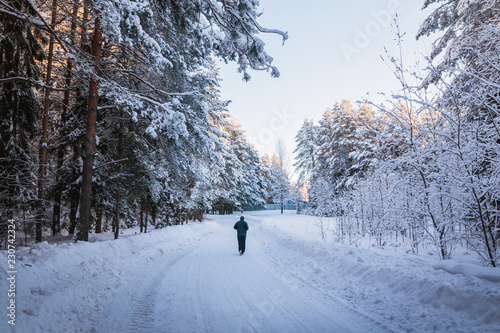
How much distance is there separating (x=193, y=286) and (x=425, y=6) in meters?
14.3

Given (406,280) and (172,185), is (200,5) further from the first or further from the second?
(172,185)

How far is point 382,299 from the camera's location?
4.40 m

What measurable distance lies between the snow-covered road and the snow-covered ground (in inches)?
0.7

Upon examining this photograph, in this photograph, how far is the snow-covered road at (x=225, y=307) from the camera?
11.8 feet

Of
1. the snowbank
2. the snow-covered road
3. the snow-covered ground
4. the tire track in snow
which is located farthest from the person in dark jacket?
the tire track in snow

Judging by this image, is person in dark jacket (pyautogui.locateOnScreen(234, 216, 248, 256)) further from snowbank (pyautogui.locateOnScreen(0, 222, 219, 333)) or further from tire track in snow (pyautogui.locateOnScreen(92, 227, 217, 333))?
tire track in snow (pyautogui.locateOnScreen(92, 227, 217, 333))

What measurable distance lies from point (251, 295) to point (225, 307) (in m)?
0.76

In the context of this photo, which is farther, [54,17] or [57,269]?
[54,17]

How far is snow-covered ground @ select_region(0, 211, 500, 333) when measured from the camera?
3.51 meters

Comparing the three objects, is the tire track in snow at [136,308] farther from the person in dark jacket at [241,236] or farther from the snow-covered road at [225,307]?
the person in dark jacket at [241,236]

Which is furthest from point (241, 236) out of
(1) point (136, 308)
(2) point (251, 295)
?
(1) point (136, 308)

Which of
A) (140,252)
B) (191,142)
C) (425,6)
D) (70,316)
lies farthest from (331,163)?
(70,316)

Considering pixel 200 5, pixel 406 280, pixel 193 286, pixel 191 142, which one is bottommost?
pixel 193 286

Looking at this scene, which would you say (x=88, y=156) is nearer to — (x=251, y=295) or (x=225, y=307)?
(x=225, y=307)
